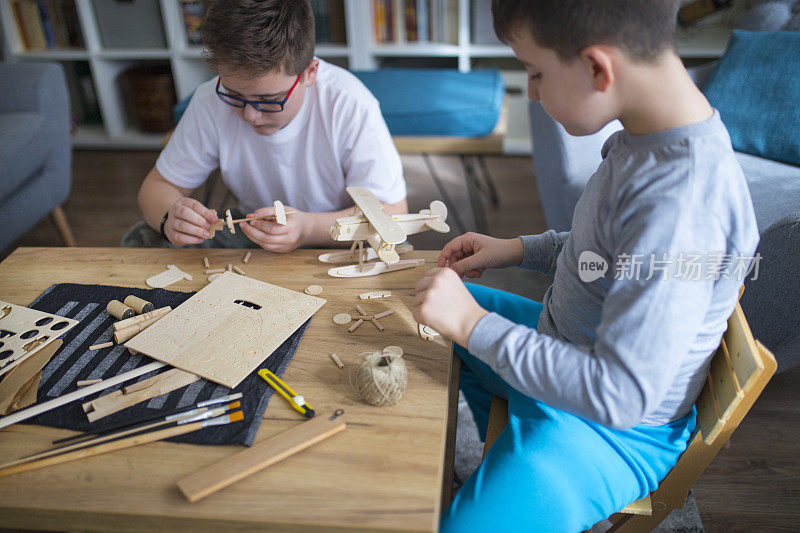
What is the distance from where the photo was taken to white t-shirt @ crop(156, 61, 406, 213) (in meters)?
1.30

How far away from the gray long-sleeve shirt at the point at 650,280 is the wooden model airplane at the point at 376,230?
27 cm

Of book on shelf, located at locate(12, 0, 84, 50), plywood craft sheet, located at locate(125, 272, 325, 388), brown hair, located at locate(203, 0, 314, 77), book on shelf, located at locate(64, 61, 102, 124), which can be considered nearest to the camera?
plywood craft sheet, located at locate(125, 272, 325, 388)

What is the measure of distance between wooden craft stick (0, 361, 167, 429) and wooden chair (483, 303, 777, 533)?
55cm

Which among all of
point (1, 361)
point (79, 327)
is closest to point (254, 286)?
point (79, 327)

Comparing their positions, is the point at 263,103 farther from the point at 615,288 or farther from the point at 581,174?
the point at 581,174

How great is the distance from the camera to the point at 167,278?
3.42ft

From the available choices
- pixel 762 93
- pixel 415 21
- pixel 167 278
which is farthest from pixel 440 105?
pixel 167 278

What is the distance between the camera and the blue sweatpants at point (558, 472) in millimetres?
739

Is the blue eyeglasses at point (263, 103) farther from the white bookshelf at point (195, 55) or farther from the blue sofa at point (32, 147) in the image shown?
the white bookshelf at point (195, 55)

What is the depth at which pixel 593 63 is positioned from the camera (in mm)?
667

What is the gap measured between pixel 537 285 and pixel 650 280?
1436 millimetres

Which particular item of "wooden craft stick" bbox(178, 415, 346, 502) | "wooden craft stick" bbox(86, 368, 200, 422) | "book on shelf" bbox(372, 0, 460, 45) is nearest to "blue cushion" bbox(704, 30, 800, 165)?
"book on shelf" bbox(372, 0, 460, 45)

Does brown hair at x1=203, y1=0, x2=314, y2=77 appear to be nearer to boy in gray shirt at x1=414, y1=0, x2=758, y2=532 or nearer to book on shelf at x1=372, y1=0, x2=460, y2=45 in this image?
boy in gray shirt at x1=414, y1=0, x2=758, y2=532

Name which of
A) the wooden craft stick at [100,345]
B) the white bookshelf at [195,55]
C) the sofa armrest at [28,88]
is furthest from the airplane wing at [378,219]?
the white bookshelf at [195,55]
